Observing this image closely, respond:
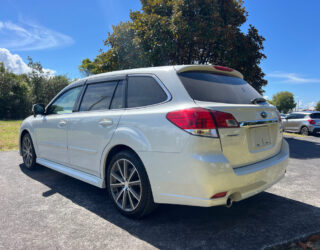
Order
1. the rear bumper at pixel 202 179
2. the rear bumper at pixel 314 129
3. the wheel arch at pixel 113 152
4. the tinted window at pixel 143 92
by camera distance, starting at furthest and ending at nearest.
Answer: the rear bumper at pixel 314 129 → the wheel arch at pixel 113 152 → the tinted window at pixel 143 92 → the rear bumper at pixel 202 179

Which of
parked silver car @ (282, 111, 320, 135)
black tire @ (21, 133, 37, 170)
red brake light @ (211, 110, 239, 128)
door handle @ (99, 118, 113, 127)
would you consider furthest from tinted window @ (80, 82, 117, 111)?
parked silver car @ (282, 111, 320, 135)

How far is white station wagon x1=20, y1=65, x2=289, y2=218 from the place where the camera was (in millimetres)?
2393

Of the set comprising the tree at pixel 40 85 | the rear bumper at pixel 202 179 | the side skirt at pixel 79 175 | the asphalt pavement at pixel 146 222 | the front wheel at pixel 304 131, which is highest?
the tree at pixel 40 85

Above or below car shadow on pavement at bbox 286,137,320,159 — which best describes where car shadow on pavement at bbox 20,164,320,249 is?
above

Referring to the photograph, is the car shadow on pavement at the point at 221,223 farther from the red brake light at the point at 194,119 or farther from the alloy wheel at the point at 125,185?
the red brake light at the point at 194,119

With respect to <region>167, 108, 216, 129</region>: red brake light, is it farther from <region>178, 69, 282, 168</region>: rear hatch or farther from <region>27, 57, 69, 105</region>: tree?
<region>27, 57, 69, 105</region>: tree

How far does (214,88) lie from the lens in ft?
9.34

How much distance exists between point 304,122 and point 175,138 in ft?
54.9

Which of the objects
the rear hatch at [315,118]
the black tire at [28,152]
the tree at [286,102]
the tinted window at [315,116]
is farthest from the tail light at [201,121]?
the tree at [286,102]

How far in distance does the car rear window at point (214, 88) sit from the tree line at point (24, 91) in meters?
29.5

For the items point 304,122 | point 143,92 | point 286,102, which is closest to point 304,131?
point 304,122

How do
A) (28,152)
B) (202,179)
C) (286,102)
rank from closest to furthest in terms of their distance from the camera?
(202,179) < (28,152) < (286,102)

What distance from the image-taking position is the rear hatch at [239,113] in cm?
251

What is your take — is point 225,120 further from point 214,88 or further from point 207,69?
point 207,69
